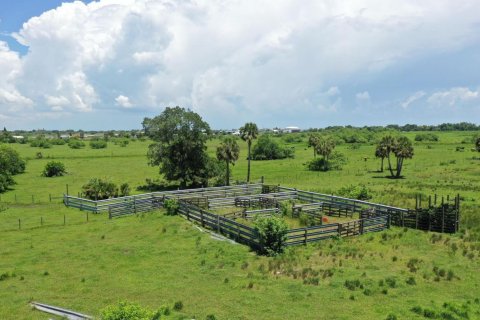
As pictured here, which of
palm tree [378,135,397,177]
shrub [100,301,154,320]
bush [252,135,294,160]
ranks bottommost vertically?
shrub [100,301,154,320]

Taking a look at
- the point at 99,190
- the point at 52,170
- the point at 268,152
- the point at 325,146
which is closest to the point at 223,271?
the point at 99,190

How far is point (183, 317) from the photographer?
1497 cm

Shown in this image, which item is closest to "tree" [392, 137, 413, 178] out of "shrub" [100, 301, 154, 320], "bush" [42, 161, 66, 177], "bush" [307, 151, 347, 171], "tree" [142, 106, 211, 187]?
"bush" [307, 151, 347, 171]

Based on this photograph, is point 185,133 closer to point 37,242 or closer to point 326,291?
point 37,242

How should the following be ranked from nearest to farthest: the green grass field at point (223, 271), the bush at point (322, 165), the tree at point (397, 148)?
the green grass field at point (223, 271), the tree at point (397, 148), the bush at point (322, 165)

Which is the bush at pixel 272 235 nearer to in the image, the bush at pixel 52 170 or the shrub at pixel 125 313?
the shrub at pixel 125 313

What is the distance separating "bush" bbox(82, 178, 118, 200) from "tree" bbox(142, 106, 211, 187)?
782 centimetres

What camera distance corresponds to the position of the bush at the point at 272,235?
22.4 meters

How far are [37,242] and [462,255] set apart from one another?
25457mm

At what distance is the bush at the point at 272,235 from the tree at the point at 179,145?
86.4ft

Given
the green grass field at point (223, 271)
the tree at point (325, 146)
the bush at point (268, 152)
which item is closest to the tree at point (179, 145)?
the green grass field at point (223, 271)

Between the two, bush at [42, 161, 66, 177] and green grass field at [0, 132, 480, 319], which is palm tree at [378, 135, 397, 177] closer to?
green grass field at [0, 132, 480, 319]

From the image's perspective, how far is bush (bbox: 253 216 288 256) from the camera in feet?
73.5

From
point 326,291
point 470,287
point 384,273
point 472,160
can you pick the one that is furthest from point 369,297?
point 472,160
